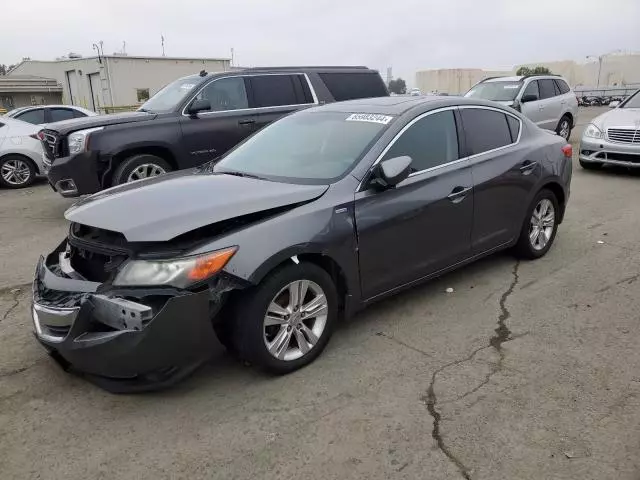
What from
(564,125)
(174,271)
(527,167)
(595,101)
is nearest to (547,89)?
(564,125)

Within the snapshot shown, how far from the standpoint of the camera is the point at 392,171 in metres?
3.60

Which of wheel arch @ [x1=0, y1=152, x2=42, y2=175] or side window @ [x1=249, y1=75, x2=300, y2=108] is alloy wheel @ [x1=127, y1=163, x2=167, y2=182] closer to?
side window @ [x1=249, y1=75, x2=300, y2=108]

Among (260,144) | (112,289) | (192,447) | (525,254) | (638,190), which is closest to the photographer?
(192,447)

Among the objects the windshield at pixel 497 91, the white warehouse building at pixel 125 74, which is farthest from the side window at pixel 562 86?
the white warehouse building at pixel 125 74

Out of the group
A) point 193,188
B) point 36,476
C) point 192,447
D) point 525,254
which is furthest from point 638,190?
point 36,476

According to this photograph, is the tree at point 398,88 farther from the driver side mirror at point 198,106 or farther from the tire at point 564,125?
the driver side mirror at point 198,106

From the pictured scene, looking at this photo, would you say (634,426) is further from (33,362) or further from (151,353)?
(33,362)

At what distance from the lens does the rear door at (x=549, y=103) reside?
13086 mm

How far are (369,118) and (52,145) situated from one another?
5081 mm

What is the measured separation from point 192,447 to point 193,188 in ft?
5.33

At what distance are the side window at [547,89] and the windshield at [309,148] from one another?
34.6 ft

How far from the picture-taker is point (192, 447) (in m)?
2.76

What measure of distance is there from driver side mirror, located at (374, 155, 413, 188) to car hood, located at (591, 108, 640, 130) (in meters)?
7.33

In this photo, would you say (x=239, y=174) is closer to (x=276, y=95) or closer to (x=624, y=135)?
(x=276, y=95)
